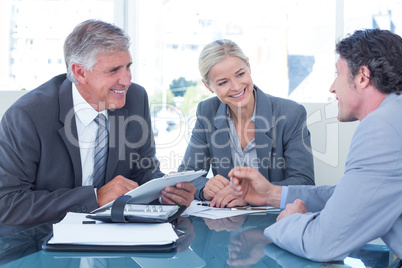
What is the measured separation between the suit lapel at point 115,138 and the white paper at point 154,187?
0.42 metres

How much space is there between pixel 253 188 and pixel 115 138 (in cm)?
77

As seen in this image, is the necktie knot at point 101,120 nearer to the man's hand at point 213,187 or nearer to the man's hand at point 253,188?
the man's hand at point 213,187

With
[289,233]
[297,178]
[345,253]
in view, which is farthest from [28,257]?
[297,178]

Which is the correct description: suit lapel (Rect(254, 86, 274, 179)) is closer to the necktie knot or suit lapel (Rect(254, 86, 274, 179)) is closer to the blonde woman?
the blonde woman

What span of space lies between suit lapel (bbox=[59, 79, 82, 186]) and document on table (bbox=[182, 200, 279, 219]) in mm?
557

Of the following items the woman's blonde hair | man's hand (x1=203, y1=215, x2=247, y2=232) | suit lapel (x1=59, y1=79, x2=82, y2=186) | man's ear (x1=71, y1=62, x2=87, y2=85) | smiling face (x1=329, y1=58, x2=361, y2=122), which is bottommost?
man's hand (x1=203, y1=215, x2=247, y2=232)

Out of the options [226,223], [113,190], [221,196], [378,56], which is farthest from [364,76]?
[113,190]

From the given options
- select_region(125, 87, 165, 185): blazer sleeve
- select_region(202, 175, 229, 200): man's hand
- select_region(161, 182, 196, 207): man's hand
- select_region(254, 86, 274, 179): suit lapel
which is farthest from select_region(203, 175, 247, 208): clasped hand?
select_region(254, 86, 274, 179): suit lapel

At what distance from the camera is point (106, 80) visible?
2127mm

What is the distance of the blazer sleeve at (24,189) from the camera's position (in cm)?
174

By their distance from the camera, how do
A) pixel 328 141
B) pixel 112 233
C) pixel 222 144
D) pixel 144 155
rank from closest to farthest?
pixel 112 233 < pixel 144 155 < pixel 222 144 < pixel 328 141

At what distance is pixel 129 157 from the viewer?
2289 millimetres

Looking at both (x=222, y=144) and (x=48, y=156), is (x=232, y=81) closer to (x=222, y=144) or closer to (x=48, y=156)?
(x=222, y=144)

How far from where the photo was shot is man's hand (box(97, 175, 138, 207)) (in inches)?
69.7
